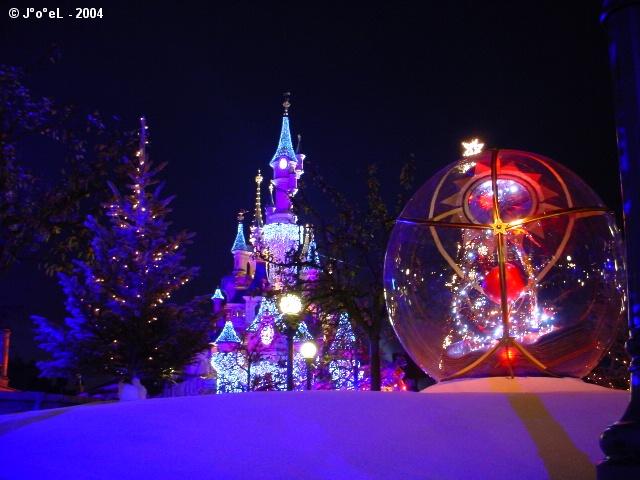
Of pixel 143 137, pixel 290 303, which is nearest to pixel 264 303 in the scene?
pixel 143 137

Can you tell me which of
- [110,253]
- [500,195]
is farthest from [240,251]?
[500,195]

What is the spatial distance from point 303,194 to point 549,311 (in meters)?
14.8

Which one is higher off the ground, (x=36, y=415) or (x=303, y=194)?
(x=303, y=194)

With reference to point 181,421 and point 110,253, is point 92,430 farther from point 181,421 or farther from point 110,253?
point 110,253

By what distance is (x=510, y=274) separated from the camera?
6.00 metres

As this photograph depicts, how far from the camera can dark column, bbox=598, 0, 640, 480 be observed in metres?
2.99

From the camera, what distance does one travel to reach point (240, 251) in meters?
80.6

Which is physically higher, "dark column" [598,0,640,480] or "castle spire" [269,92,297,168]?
"castle spire" [269,92,297,168]

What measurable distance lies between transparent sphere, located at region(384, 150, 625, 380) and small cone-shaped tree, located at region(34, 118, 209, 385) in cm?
1409

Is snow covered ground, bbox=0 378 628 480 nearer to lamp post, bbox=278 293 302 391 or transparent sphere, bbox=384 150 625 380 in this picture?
transparent sphere, bbox=384 150 625 380

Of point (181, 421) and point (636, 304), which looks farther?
point (181, 421)

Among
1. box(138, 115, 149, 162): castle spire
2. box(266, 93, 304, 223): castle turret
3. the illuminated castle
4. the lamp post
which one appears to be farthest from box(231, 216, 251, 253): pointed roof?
the lamp post

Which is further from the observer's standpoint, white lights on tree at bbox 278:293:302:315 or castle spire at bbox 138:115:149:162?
castle spire at bbox 138:115:149:162

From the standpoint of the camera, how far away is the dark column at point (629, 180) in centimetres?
299
